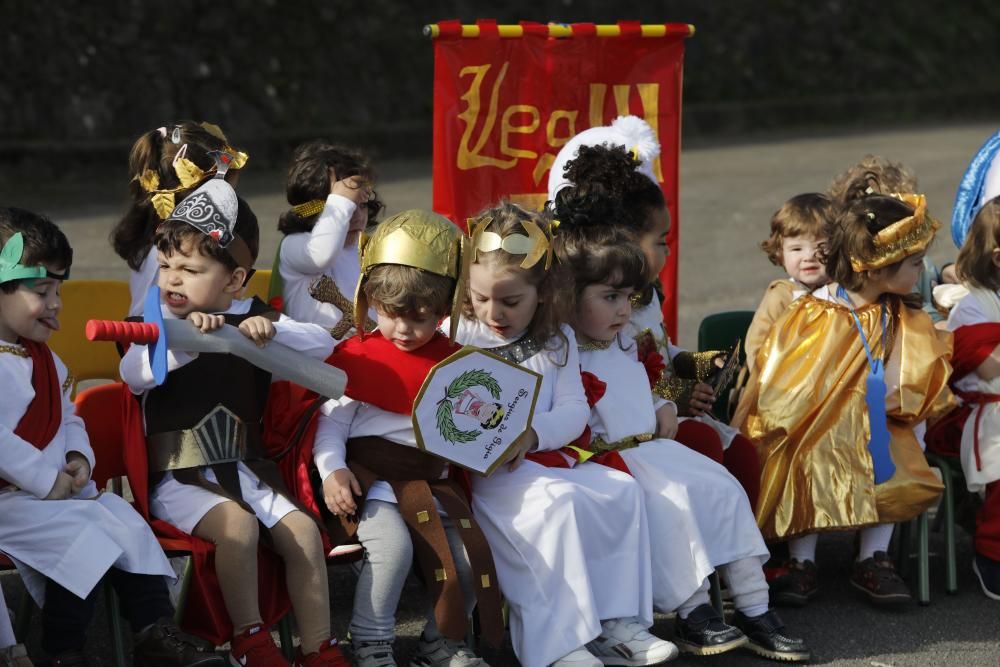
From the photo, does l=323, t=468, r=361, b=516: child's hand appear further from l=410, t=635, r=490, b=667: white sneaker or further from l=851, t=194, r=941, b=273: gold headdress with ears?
l=851, t=194, r=941, b=273: gold headdress with ears

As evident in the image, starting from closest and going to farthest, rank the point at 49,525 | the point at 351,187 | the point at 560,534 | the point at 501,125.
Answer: the point at 49,525
the point at 560,534
the point at 351,187
the point at 501,125

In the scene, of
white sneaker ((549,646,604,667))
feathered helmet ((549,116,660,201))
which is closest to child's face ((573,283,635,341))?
feathered helmet ((549,116,660,201))

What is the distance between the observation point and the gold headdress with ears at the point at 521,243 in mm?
Answer: 4121

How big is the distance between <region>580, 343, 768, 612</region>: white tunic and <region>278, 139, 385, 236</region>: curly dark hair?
1.15m

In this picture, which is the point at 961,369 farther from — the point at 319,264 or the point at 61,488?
the point at 61,488

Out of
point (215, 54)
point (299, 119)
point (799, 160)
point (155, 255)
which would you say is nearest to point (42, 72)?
point (215, 54)

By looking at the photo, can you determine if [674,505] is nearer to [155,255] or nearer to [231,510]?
[231,510]

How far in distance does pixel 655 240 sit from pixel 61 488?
6.82 ft

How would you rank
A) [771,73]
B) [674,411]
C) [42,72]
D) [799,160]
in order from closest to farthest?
[674,411]
[42,72]
[799,160]
[771,73]

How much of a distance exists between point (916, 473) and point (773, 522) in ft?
1.67

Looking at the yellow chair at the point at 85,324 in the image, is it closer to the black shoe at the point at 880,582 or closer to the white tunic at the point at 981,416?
the black shoe at the point at 880,582

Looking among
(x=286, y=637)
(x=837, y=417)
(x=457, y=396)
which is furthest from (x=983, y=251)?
(x=286, y=637)

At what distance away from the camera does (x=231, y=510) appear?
385 centimetres

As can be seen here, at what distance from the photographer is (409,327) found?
404 cm
